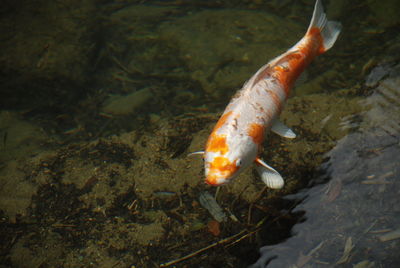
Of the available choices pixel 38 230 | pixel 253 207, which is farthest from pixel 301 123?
pixel 38 230

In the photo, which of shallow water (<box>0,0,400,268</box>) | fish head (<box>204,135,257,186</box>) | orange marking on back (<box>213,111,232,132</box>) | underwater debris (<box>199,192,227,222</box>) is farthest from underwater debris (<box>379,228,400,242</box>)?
orange marking on back (<box>213,111,232,132</box>)

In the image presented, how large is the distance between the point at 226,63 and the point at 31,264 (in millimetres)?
4193

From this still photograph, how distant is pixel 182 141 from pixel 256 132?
47.0 inches

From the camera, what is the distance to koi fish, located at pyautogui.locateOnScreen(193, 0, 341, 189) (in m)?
2.39

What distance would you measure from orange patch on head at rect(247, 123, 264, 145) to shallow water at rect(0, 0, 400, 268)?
22.4 inches

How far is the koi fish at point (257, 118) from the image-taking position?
239 centimetres

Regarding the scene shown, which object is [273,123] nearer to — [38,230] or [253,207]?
[253,207]

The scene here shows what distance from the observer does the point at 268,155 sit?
3.16 meters

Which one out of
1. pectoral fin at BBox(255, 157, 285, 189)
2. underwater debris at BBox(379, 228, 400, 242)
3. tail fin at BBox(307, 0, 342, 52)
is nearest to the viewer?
underwater debris at BBox(379, 228, 400, 242)

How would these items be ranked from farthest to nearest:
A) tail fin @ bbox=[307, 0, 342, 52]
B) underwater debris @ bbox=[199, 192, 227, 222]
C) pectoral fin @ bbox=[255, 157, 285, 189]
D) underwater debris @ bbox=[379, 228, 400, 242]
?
tail fin @ bbox=[307, 0, 342, 52] → underwater debris @ bbox=[199, 192, 227, 222] → pectoral fin @ bbox=[255, 157, 285, 189] → underwater debris @ bbox=[379, 228, 400, 242]

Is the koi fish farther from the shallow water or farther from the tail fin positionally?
the shallow water

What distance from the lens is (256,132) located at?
259 cm

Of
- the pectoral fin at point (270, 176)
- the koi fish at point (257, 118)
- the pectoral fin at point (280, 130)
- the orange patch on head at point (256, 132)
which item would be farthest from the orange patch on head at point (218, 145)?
the pectoral fin at point (280, 130)

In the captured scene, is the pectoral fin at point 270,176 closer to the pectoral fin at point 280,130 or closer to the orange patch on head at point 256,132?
the orange patch on head at point 256,132
